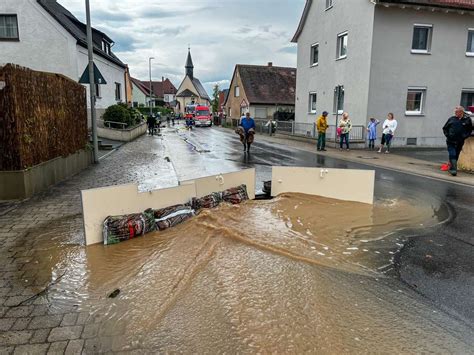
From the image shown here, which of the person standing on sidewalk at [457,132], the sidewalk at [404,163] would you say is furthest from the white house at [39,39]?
the person standing on sidewalk at [457,132]

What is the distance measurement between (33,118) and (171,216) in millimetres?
4233

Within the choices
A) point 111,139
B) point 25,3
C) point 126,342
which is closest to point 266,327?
point 126,342

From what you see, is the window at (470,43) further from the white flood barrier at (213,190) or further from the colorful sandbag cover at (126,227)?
the colorful sandbag cover at (126,227)

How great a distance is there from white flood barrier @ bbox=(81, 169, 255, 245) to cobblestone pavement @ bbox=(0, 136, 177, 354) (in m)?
0.38

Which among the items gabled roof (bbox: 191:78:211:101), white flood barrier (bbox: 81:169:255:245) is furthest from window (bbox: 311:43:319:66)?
gabled roof (bbox: 191:78:211:101)

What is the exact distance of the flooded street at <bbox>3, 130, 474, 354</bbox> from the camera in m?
3.14

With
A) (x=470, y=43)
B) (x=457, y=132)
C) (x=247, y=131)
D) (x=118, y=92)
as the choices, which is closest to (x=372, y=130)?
Answer: (x=247, y=131)

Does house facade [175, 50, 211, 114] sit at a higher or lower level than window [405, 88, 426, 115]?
higher

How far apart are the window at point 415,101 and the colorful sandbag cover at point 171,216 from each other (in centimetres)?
1816

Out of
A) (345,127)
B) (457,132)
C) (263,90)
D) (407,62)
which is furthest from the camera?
(263,90)

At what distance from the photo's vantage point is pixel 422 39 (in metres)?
20.7

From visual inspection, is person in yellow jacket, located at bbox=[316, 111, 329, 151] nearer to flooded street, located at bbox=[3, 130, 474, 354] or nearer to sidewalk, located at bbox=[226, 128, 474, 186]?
sidewalk, located at bbox=[226, 128, 474, 186]

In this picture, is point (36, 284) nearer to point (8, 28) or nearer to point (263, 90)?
point (8, 28)

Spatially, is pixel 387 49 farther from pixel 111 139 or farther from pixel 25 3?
pixel 25 3
